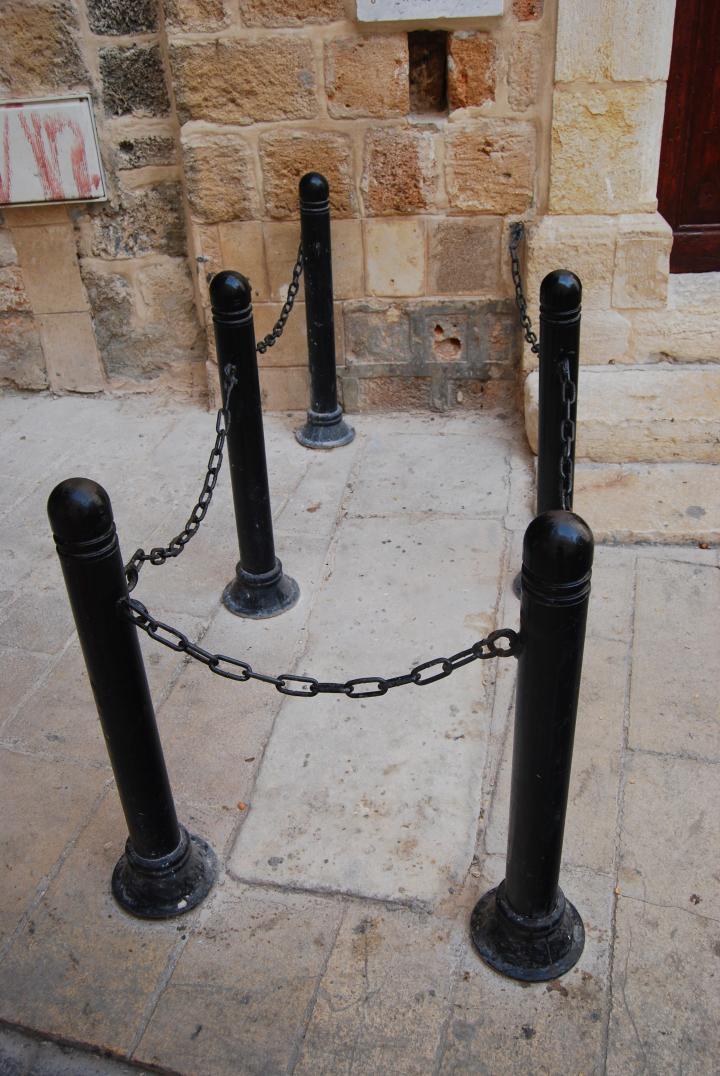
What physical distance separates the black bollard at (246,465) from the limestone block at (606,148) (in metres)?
1.70

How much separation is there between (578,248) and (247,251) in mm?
1392

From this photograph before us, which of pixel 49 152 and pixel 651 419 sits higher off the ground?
pixel 49 152

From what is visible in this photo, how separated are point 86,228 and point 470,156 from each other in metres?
1.75

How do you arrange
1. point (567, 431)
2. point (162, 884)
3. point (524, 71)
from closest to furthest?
point (162, 884) → point (567, 431) → point (524, 71)

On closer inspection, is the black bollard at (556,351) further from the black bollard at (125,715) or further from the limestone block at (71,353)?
the limestone block at (71,353)

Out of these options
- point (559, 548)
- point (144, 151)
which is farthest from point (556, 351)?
point (144, 151)

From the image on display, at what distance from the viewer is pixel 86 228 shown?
4438 mm

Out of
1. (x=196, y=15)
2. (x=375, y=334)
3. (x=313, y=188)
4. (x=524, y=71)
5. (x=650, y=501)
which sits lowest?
(x=650, y=501)

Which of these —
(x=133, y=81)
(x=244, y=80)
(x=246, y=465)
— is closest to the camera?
(x=246, y=465)

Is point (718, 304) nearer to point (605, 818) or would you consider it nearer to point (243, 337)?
point (243, 337)

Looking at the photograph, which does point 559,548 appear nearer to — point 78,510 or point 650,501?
point 78,510

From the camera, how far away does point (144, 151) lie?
14.1 ft

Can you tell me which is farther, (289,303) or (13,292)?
(13,292)

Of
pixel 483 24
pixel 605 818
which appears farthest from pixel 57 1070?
pixel 483 24
